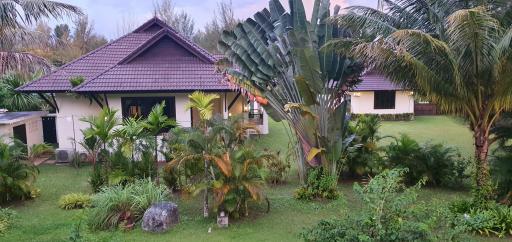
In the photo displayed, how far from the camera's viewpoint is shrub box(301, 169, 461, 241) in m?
5.04

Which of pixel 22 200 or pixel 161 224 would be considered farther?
pixel 22 200

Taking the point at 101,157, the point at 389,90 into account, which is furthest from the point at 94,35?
the point at 101,157

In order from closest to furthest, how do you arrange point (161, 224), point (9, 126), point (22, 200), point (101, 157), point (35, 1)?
point (161, 224), point (35, 1), point (22, 200), point (101, 157), point (9, 126)

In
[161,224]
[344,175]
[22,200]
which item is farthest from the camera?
[344,175]

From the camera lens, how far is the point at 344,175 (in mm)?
12398

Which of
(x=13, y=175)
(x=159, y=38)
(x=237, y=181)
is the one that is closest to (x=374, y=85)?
(x=159, y=38)

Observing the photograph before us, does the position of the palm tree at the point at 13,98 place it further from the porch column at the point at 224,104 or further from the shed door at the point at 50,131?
the porch column at the point at 224,104

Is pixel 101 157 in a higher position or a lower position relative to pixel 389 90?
lower

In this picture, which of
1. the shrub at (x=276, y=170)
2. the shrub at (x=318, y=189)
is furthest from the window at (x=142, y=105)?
the shrub at (x=318, y=189)

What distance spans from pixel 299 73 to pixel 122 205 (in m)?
4.97

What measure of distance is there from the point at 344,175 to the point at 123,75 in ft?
28.5

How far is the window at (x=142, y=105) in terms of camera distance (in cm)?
1532

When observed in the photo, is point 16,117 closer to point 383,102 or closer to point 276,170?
point 276,170

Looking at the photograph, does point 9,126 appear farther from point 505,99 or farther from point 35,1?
point 505,99
